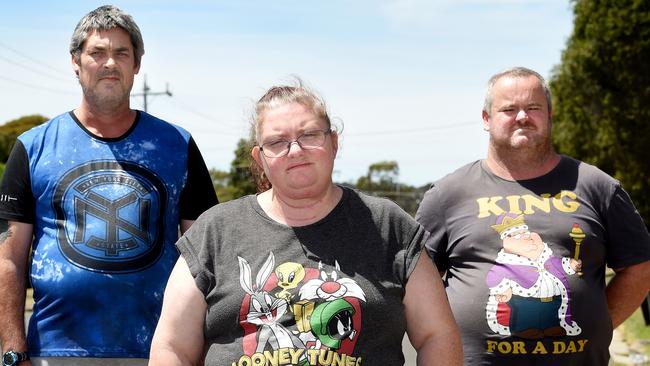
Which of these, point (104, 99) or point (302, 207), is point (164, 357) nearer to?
point (302, 207)

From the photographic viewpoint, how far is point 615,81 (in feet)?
78.1

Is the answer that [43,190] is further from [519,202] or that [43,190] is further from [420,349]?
[519,202]

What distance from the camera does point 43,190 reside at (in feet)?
11.9

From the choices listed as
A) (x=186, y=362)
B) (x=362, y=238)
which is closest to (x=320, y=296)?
(x=362, y=238)

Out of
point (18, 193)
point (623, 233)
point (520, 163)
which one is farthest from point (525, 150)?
point (18, 193)

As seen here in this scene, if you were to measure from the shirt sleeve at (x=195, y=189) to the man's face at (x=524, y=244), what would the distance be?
1257 mm

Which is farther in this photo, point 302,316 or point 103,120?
point 103,120

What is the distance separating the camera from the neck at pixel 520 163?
399cm

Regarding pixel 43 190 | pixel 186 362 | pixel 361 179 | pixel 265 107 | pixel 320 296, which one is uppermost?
pixel 265 107

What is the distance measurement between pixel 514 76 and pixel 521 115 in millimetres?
195

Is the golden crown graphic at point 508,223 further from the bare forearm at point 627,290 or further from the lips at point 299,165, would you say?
the lips at point 299,165

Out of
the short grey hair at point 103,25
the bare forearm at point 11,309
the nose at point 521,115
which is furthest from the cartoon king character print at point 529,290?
the bare forearm at point 11,309

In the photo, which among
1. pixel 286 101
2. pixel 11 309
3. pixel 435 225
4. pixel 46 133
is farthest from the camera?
pixel 435 225

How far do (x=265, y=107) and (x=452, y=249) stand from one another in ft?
4.68
